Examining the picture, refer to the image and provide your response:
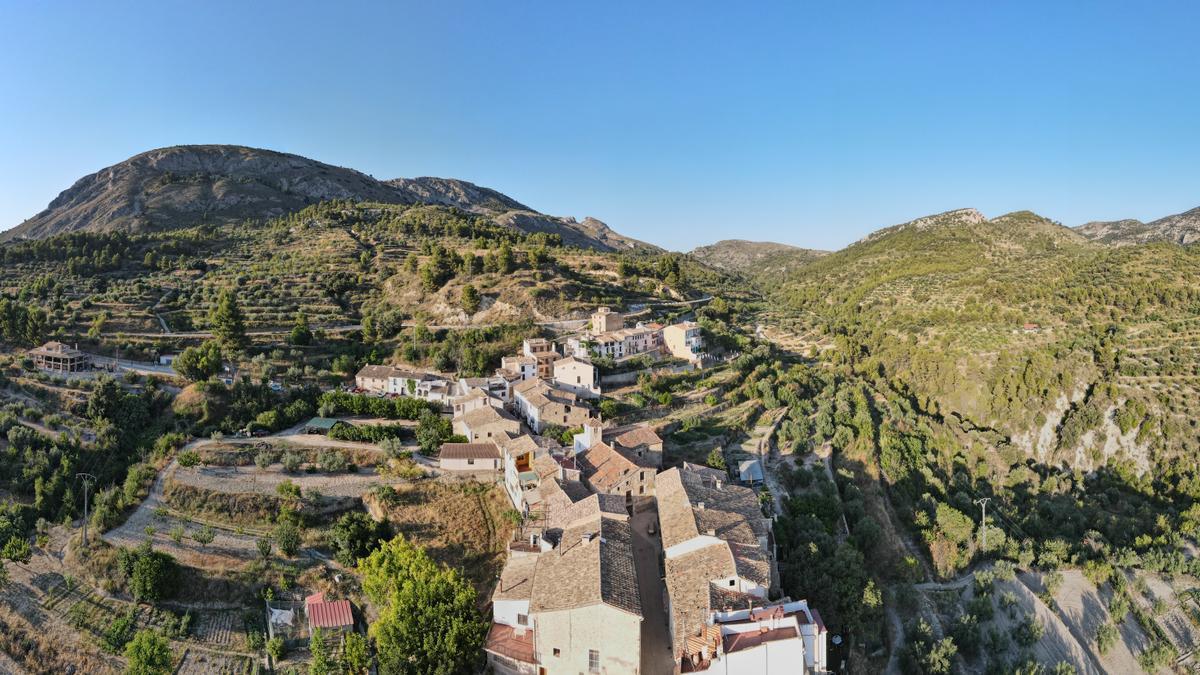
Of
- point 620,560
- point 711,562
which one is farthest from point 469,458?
point 711,562

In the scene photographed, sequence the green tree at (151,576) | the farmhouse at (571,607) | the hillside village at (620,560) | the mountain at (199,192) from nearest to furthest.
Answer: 1. the hillside village at (620,560)
2. the farmhouse at (571,607)
3. the green tree at (151,576)
4. the mountain at (199,192)

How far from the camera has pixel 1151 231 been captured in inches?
3583

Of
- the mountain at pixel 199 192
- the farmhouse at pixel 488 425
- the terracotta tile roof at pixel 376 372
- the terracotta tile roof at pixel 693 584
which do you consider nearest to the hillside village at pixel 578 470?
the terracotta tile roof at pixel 693 584

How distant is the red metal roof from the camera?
21.2 m

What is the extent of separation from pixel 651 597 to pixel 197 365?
33.4m

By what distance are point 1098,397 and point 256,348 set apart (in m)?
59.4

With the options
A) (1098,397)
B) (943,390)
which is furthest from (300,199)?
(1098,397)

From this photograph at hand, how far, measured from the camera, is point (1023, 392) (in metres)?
42.3

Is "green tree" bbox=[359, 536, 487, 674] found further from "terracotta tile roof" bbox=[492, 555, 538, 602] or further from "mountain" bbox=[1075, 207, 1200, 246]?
"mountain" bbox=[1075, 207, 1200, 246]

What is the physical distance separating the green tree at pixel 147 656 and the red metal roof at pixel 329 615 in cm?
417

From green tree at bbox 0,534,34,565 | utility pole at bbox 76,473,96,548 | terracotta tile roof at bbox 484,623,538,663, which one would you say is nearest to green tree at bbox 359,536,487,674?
terracotta tile roof at bbox 484,623,538,663

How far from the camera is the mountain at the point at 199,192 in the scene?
309 ft

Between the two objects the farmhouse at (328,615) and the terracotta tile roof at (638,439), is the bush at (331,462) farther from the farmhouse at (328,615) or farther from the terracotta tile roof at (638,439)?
the terracotta tile roof at (638,439)

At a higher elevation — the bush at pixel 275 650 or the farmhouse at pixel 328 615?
the farmhouse at pixel 328 615
